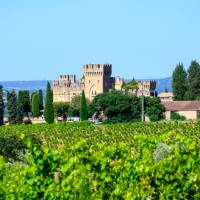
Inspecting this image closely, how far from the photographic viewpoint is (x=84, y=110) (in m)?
74.5

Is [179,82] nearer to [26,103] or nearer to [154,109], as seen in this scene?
[154,109]

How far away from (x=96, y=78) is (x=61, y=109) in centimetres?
991

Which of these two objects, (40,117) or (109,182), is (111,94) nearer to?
(40,117)

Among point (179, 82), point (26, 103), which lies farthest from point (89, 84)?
point (179, 82)

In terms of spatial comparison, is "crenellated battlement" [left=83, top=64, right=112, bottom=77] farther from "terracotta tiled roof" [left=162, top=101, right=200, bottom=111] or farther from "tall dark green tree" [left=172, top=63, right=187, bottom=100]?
"terracotta tiled roof" [left=162, top=101, right=200, bottom=111]

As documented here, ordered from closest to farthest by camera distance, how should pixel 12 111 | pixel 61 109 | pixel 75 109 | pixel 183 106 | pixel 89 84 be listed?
1. pixel 183 106
2. pixel 12 111
3. pixel 75 109
4. pixel 61 109
5. pixel 89 84

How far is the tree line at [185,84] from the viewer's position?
8919cm

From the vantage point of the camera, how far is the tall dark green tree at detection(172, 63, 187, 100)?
293ft

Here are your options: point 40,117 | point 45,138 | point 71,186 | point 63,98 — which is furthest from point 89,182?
point 63,98

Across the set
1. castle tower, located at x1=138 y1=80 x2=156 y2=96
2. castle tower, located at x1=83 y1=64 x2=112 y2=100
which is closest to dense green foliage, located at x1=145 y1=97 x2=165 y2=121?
castle tower, located at x1=138 y1=80 x2=156 y2=96

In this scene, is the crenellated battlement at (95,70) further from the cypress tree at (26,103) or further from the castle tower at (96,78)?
the cypress tree at (26,103)

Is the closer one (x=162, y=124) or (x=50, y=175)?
(x=50, y=175)

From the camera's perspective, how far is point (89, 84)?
95.6m

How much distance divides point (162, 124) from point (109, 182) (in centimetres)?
4309
